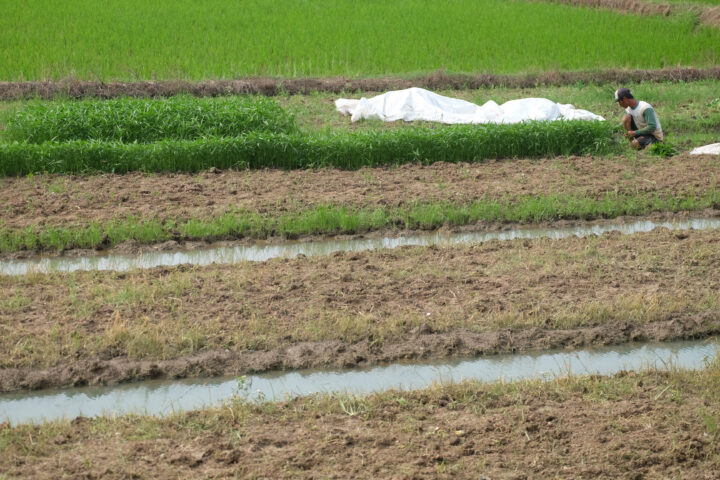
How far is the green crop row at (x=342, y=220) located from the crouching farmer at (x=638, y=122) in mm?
1701

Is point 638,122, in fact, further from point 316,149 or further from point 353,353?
point 353,353

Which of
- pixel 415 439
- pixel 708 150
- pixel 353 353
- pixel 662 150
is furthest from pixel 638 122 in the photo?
pixel 415 439

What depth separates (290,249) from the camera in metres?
8.41

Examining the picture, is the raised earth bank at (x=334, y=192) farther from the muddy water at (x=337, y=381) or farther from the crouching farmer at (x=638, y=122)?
the muddy water at (x=337, y=381)

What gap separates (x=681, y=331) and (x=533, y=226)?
2780mm

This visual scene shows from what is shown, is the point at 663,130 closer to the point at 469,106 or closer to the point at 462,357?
the point at 469,106

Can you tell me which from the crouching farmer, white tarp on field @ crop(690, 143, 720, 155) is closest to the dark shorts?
the crouching farmer

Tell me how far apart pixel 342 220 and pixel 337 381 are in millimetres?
3233

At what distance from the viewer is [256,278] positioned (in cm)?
717

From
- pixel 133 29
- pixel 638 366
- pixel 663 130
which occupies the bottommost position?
pixel 638 366

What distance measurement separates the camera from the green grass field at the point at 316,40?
14.9m

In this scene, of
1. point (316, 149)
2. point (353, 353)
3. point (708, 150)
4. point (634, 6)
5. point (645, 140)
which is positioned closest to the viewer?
point (353, 353)

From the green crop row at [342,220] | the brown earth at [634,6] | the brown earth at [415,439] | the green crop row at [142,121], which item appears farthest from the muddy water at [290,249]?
the brown earth at [634,6]

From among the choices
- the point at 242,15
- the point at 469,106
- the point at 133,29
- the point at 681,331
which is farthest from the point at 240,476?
the point at 242,15
